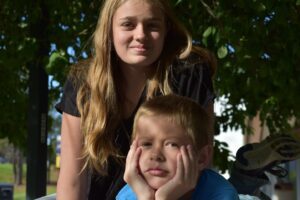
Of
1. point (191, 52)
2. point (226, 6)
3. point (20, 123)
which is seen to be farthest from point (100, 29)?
point (20, 123)

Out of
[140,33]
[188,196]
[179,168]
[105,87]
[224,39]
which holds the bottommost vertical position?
[188,196]

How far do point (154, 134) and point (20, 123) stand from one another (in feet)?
21.1

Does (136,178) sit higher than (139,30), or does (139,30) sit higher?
(139,30)

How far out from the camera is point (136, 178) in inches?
93.4

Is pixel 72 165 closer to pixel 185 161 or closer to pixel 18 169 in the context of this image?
pixel 185 161

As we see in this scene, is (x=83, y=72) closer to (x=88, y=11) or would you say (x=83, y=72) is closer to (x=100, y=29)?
(x=100, y=29)

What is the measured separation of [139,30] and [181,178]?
0.79 m

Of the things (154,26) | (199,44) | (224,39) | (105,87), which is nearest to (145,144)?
(105,87)

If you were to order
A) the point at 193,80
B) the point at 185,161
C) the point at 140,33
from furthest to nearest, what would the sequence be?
the point at 193,80, the point at 140,33, the point at 185,161

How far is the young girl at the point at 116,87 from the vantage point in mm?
2887

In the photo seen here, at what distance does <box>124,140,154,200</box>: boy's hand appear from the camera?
2.36 meters

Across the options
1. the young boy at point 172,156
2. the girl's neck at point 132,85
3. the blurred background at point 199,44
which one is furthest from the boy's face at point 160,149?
the blurred background at point 199,44

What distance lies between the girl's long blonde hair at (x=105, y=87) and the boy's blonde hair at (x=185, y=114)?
1.26 feet

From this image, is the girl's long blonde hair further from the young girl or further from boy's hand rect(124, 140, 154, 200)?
boy's hand rect(124, 140, 154, 200)
